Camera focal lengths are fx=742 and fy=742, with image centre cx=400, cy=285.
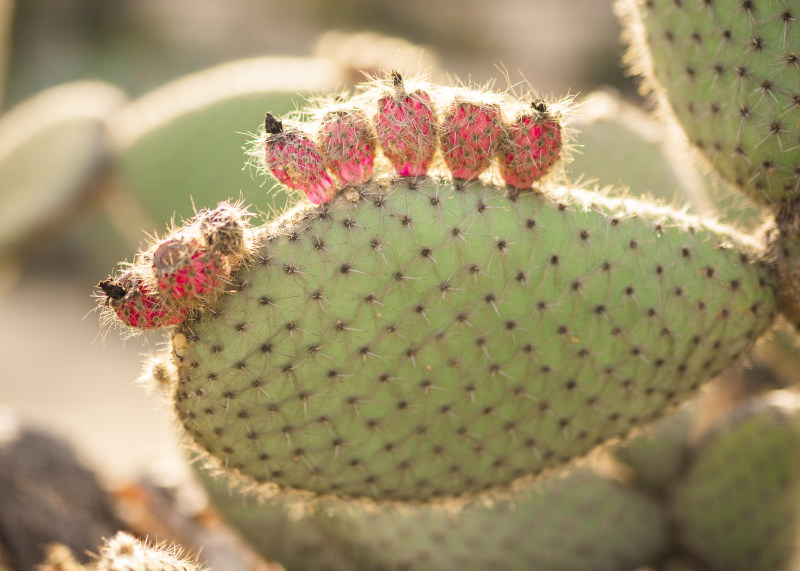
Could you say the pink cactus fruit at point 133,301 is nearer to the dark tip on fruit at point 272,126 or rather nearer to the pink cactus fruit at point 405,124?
the dark tip on fruit at point 272,126

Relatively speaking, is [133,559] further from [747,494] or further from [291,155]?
[747,494]

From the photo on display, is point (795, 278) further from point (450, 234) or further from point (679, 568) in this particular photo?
point (679, 568)

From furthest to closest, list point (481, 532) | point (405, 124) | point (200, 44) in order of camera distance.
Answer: point (200, 44), point (481, 532), point (405, 124)

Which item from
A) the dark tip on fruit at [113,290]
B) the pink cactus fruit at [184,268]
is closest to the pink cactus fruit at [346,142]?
the pink cactus fruit at [184,268]

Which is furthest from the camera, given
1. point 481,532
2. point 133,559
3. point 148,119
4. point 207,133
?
point 148,119

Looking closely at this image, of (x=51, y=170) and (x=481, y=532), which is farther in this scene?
(x=51, y=170)

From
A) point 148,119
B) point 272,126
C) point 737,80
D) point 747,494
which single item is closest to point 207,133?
point 148,119

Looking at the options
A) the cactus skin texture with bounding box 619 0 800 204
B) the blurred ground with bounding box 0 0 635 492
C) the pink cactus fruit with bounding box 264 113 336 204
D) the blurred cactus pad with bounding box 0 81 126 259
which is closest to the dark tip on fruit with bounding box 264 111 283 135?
the pink cactus fruit with bounding box 264 113 336 204
